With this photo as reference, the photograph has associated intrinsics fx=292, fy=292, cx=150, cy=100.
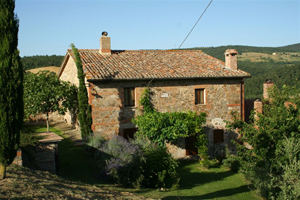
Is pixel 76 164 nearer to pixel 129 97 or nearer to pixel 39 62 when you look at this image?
pixel 129 97

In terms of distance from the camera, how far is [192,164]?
14.4 m

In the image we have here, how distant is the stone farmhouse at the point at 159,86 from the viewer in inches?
526

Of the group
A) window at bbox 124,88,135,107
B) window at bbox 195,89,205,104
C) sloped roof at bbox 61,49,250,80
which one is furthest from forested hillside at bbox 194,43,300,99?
window at bbox 124,88,135,107

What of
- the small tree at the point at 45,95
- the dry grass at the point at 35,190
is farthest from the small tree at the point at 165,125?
the dry grass at the point at 35,190

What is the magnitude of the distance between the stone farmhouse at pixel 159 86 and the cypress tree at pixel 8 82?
6182 millimetres

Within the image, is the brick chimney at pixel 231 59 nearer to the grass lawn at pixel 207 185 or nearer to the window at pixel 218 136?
the window at pixel 218 136

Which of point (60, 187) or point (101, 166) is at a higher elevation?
point (60, 187)

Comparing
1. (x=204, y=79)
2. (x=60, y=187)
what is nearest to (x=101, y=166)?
(x=60, y=187)

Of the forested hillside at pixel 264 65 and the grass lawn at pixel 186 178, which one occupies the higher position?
the forested hillside at pixel 264 65

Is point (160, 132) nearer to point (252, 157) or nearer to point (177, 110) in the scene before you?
point (177, 110)

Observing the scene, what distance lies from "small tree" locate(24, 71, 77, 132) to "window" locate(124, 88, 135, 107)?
9.55 feet

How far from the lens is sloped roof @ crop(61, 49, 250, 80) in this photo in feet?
44.9

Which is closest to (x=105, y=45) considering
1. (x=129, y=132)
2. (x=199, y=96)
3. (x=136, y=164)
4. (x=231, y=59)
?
(x=129, y=132)

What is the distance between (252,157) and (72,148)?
7511 millimetres
